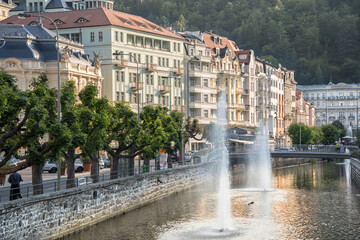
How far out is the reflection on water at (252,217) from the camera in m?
44.4

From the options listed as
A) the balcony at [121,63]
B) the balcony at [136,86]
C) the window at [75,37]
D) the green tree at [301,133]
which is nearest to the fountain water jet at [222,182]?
the balcony at [136,86]

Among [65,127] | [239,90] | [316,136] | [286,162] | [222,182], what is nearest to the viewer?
[65,127]

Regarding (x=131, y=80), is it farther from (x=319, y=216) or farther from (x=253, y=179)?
(x=319, y=216)

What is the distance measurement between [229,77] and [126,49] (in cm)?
3214

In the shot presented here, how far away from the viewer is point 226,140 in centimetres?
11531

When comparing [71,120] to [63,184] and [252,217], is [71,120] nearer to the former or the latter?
[63,184]

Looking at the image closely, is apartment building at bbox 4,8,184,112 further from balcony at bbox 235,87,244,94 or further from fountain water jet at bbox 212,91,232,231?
balcony at bbox 235,87,244,94

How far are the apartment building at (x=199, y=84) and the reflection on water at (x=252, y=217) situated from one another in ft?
144

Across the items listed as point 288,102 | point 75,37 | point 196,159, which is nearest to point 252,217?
point 196,159

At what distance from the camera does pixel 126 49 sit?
337 ft

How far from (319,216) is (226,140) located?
6259cm

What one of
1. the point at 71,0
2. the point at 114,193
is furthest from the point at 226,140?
the point at 114,193

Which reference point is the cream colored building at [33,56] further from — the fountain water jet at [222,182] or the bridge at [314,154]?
the bridge at [314,154]

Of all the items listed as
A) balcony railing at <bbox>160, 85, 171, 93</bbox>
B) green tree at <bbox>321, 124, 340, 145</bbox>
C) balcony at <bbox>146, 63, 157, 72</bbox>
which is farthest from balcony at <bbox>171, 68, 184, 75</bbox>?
green tree at <bbox>321, 124, 340, 145</bbox>
